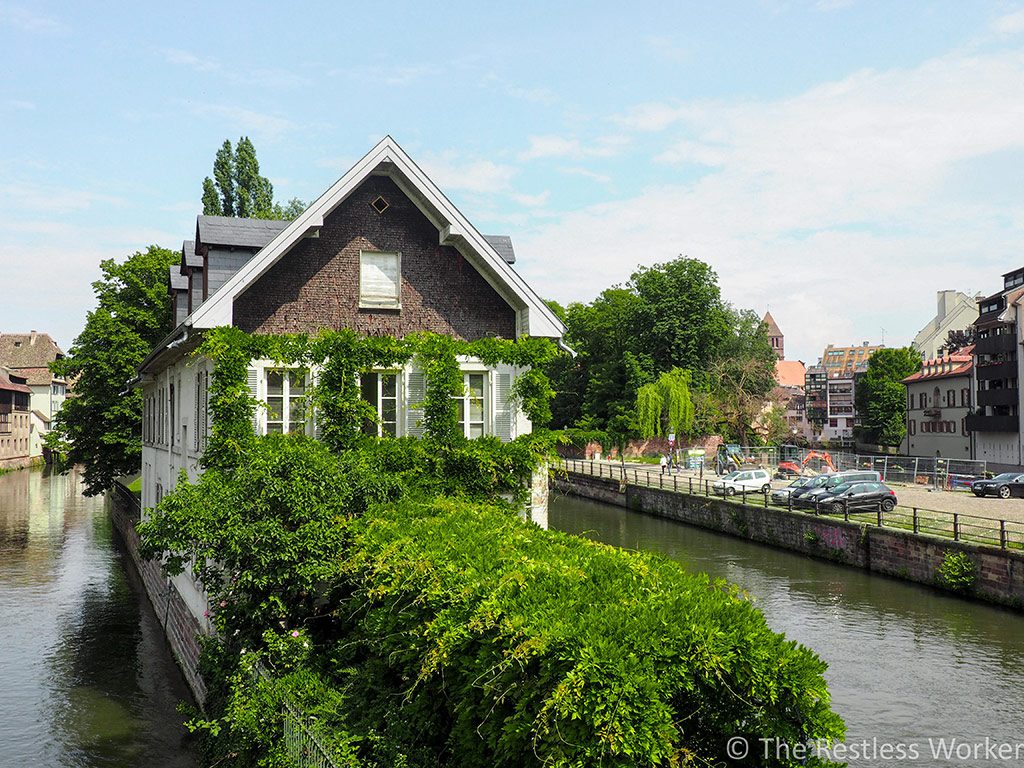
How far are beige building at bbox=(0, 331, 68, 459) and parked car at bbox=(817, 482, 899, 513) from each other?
10000cm

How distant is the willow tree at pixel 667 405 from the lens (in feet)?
238

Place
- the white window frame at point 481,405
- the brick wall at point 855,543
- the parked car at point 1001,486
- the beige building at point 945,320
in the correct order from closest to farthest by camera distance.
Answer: the white window frame at point 481,405
the brick wall at point 855,543
the parked car at point 1001,486
the beige building at point 945,320

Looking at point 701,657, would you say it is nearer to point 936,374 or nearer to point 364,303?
point 364,303

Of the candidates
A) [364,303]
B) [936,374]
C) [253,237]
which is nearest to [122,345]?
[253,237]

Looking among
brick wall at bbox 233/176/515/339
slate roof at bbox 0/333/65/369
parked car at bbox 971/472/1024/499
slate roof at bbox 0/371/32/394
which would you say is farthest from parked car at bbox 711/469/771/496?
slate roof at bbox 0/333/65/369

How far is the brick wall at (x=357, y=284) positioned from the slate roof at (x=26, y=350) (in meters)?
108

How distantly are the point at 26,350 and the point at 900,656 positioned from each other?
11829 centimetres

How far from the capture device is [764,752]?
684 cm

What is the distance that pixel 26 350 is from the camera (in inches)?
4513

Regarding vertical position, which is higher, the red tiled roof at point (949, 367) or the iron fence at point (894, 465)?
the red tiled roof at point (949, 367)

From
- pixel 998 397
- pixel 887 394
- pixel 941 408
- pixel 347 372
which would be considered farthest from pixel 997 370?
pixel 347 372

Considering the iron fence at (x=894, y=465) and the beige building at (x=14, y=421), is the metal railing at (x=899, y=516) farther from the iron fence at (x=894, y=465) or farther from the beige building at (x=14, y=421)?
the beige building at (x=14, y=421)

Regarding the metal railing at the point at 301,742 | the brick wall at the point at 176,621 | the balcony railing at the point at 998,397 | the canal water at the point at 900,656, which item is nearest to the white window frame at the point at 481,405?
the canal water at the point at 900,656

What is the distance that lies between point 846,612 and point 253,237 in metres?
18.7
